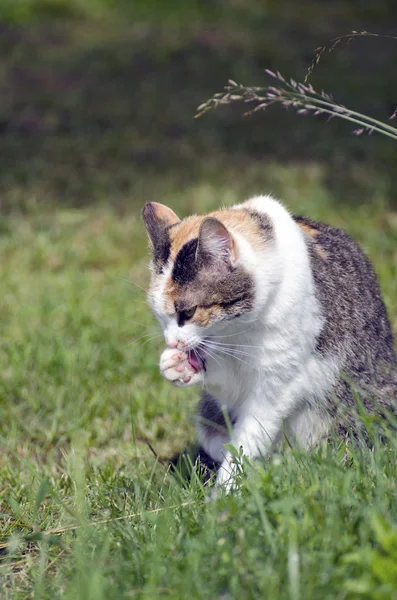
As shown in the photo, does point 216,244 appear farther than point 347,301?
No

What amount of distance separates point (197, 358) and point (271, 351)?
0.28m

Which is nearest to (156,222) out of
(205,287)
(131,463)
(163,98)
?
(205,287)

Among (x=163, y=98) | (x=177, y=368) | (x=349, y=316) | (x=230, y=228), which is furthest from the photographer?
(x=163, y=98)

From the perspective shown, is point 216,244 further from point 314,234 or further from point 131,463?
point 131,463

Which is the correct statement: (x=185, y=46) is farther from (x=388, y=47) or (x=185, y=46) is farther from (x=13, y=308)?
(x=13, y=308)

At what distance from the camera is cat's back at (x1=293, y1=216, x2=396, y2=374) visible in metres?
2.82

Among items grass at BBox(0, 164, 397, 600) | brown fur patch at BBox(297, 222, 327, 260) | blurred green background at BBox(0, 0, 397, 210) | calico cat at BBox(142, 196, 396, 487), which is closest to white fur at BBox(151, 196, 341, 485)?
calico cat at BBox(142, 196, 396, 487)

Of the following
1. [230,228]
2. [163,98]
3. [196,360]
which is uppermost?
[230,228]

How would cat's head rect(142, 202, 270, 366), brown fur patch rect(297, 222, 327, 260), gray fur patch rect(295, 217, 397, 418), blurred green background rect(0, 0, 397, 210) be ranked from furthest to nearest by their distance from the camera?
blurred green background rect(0, 0, 397, 210), brown fur patch rect(297, 222, 327, 260), gray fur patch rect(295, 217, 397, 418), cat's head rect(142, 202, 270, 366)

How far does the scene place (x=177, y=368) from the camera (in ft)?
8.59

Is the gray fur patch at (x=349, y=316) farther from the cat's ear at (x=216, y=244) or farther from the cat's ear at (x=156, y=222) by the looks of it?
the cat's ear at (x=156, y=222)

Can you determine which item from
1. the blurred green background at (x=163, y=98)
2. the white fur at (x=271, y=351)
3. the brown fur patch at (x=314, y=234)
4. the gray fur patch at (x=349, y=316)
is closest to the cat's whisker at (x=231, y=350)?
the white fur at (x=271, y=351)

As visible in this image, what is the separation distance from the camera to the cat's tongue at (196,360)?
8.78 feet

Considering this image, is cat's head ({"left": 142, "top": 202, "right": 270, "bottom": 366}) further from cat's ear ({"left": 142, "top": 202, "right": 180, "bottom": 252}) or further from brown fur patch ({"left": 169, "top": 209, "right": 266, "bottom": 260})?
cat's ear ({"left": 142, "top": 202, "right": 180, "bottom": 252})
